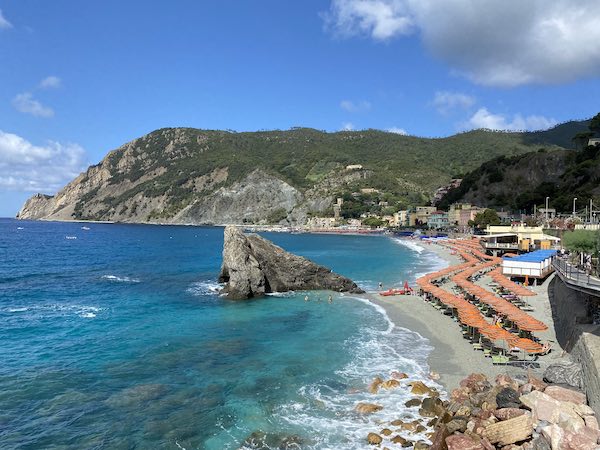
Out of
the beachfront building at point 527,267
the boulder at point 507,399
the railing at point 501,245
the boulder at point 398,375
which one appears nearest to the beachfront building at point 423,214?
the railing at point 501,245

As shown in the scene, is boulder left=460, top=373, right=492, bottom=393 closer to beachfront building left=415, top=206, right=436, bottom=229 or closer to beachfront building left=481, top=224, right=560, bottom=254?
beachfront building left=481, top=224, right=560, bottom=254

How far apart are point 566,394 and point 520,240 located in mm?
56312

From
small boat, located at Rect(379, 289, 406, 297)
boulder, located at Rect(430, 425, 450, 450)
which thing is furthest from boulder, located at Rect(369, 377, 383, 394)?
small boat, located at Rect(379, 289, 406, 297)

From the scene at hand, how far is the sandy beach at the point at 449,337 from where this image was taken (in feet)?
72.5

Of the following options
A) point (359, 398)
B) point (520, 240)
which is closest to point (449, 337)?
point (359, 398)

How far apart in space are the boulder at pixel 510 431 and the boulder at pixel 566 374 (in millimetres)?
4878

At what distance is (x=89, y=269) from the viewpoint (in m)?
63.6

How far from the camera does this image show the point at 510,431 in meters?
14.7

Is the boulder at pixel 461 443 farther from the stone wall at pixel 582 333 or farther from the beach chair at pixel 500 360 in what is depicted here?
the beach chair at pixel 500 360

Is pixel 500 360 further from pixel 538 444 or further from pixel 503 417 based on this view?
pixel 538 444

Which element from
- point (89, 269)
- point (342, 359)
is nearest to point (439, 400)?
point (342, 359)

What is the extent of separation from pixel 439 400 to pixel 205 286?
1375 inches

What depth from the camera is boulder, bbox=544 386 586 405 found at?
655 inches

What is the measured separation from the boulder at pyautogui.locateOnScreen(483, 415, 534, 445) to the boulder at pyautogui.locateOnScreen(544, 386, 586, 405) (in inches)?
108
